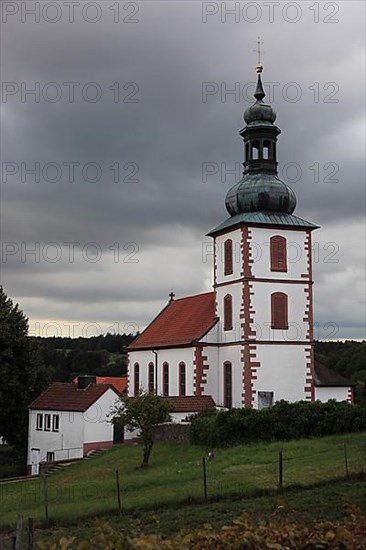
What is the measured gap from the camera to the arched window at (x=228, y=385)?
137ft

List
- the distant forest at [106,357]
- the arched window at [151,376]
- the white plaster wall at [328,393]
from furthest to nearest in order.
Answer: the distant forest at [106,357]
the arched window at [151,376]
the white plaster wall at [328,393]

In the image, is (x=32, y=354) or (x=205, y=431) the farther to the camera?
(x=32, y=354)

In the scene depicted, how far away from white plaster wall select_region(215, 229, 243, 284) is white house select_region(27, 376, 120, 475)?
28.9 ft

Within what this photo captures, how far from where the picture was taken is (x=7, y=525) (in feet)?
62.7

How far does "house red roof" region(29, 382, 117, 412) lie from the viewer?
43500 mm

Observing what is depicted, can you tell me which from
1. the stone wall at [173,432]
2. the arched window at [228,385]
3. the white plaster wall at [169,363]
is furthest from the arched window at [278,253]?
the stone wall at [173,432]

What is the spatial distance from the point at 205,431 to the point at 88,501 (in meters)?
11.9

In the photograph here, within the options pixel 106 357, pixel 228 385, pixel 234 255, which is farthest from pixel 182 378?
pixel 106 357

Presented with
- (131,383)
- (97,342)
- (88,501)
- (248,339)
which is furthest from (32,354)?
(97,342)

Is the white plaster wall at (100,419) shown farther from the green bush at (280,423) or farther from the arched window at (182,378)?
the green bush at (280,423)

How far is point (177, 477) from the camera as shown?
2588cm

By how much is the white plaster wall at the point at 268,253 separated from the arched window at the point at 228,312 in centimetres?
225

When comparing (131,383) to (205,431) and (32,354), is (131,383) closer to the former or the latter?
(32,354)

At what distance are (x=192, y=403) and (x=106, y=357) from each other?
6980cm
